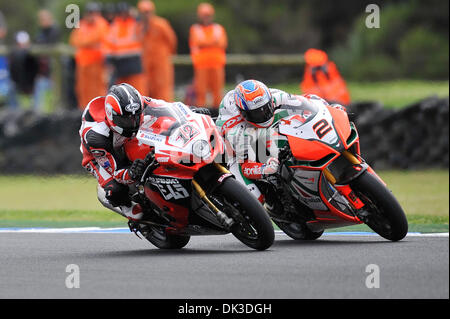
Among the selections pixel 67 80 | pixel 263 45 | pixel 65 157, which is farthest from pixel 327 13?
pixel 65 157

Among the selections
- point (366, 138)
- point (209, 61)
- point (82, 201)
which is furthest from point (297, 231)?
point (209, 61)

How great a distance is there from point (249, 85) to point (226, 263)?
1.63 metres

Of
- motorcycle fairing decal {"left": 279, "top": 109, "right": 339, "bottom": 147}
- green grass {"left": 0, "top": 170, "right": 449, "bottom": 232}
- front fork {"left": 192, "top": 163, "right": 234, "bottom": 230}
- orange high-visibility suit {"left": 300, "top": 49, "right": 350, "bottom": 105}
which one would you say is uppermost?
motorcycle fairing decal {"left": 279, "top": 109, "right": 339, "bottom": 147}

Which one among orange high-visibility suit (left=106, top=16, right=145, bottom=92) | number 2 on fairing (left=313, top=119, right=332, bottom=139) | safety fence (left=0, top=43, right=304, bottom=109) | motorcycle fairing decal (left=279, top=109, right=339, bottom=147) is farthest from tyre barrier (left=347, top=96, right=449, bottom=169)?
number 2 on fairing (left=313, top=119, right=332, bottom=139)

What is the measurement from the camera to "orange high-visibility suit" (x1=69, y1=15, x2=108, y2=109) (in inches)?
800

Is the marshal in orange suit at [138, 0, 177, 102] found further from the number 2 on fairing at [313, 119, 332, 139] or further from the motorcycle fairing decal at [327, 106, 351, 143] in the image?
the number 2 on fairing at [313, 119, 332, 139]

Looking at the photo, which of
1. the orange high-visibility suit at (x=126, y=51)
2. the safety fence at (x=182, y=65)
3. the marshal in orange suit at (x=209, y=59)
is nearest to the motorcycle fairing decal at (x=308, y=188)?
the orange high-visibility suit at (x=126, y=51)

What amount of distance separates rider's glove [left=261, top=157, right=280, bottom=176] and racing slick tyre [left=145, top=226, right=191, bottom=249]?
100 centimetres

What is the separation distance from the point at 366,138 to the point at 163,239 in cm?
749

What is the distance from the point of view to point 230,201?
28.7 ft

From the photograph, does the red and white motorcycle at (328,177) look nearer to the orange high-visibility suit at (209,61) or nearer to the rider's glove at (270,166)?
the rider's glove at (270,166)

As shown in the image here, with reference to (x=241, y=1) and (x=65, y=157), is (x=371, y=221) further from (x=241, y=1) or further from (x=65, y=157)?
(x=241, y=1)

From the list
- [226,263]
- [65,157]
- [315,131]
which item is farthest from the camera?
[65,157]

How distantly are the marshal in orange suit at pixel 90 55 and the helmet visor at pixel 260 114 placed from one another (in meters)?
11.2
